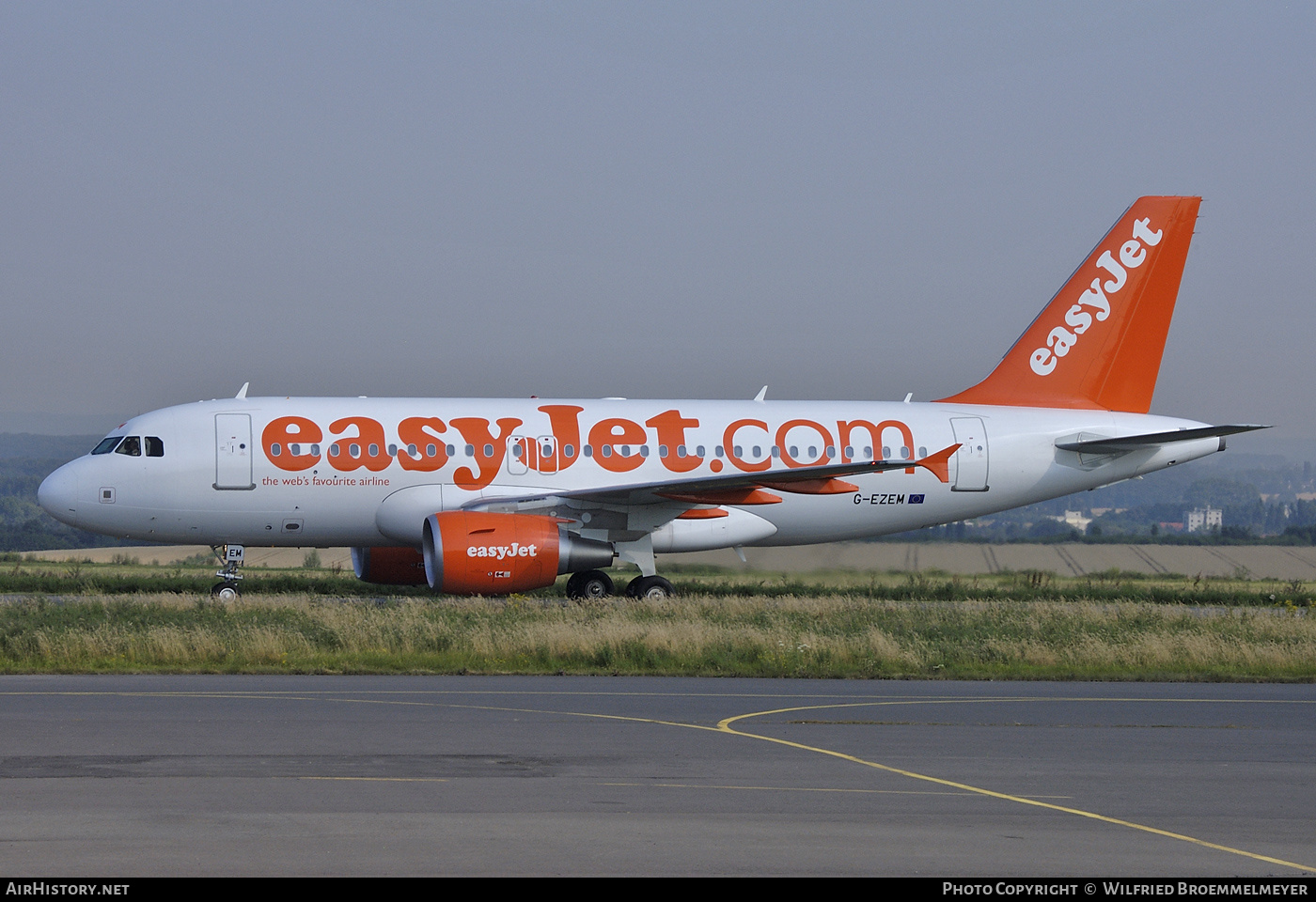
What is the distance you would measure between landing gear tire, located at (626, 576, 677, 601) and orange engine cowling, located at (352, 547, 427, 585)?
4.73m

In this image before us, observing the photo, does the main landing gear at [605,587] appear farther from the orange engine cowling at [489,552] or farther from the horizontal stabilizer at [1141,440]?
the horizontal stabilizer at [1141,440]

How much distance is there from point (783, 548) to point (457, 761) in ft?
68.7

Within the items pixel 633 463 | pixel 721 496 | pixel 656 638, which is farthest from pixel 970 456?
pixel 656 638

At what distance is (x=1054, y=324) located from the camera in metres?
33.3

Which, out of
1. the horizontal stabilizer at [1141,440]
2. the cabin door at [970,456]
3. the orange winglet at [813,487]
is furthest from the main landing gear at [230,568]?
the horizontal stabilizer at [1141,440]

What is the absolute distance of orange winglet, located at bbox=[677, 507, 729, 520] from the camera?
2886cm

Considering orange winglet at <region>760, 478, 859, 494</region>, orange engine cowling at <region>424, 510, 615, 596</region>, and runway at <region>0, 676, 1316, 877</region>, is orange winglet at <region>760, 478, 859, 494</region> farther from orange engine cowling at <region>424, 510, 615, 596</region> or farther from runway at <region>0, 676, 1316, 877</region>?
runway at <region>0, 676, 1316, 877</region>

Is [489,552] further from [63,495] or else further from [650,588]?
[63,495]

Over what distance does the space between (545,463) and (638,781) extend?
18566mm

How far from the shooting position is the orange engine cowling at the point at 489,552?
25.5 metres

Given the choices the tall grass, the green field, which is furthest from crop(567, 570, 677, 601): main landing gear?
the tall grass

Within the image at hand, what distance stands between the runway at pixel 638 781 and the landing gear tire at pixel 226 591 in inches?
363

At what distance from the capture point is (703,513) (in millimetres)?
29062
